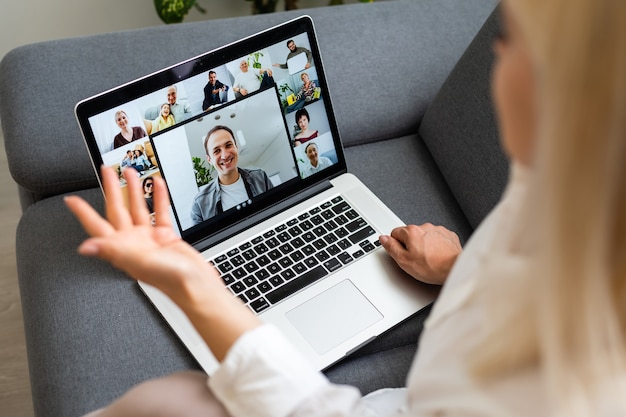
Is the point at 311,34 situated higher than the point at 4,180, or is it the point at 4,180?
the point at 311,34

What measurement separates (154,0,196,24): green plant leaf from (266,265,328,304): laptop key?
97 centimetres

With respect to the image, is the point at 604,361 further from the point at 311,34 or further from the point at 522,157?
the point at 311,34

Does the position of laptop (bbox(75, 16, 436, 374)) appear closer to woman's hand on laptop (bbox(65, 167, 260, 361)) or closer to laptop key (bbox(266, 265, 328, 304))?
laptop key (bbox(266, 265, 328, 304))

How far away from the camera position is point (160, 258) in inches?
27.0

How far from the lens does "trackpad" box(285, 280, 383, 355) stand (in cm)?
97

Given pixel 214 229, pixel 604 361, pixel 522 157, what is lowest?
pixel 214 229

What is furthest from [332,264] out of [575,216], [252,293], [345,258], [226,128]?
[575,216]

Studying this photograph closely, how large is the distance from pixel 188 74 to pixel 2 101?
418 mm

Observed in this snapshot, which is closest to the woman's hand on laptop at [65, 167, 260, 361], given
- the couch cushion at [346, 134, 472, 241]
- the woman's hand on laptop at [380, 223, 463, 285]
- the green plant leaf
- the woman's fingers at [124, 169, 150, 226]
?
the woman's fingers at [124, 169, 150, 226]

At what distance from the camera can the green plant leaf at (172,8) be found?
1734mm

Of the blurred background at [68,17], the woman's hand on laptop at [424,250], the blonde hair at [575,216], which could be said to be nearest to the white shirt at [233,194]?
the woman's hand on laptop at [424,250]

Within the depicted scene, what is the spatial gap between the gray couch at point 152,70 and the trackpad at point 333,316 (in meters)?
0.04

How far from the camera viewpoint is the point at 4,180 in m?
1.91

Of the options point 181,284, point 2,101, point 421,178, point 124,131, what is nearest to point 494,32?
point 421,178
